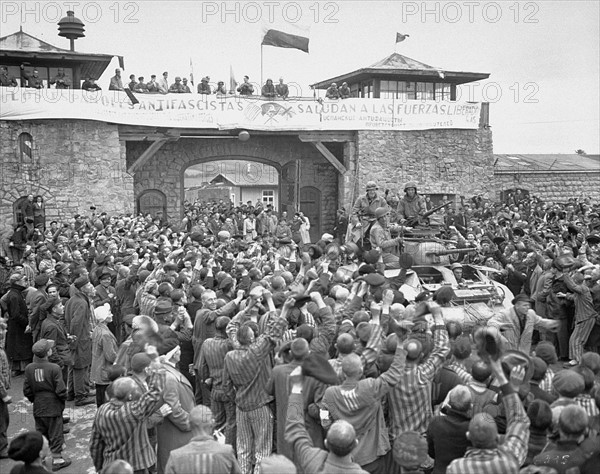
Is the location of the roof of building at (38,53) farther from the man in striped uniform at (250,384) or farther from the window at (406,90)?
the man in striped uniform at (250,384)

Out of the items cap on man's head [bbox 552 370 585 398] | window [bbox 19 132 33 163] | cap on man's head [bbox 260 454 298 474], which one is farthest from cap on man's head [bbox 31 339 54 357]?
window [bbox 19 132 33 163]

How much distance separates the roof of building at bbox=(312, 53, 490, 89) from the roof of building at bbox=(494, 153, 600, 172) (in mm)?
4812

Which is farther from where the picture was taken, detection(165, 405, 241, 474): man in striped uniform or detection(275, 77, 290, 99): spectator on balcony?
detection(275, 77, 290, 99): spectator on balcony

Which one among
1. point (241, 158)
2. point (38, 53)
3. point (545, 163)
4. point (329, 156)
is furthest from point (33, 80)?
point (545, 163)

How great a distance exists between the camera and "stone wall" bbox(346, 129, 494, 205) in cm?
2564

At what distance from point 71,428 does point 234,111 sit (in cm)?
1575

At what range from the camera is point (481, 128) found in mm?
26906

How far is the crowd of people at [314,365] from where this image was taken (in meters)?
4.92

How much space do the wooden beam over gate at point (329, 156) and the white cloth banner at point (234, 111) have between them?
1.06 metres

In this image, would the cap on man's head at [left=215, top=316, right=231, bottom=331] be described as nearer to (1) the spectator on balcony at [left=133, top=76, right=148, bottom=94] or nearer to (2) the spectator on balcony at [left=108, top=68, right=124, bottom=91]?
(1) the spectator on balcony at [left=133, top=76, right=148, bottom=94]

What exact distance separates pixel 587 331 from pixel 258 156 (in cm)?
1779

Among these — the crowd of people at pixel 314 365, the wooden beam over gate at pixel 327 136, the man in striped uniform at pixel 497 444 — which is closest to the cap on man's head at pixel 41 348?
the crowd of people at pixel 314 365

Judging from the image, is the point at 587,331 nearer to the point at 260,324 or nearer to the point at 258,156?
the point at 260,324

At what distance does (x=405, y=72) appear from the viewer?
87.6 feet
